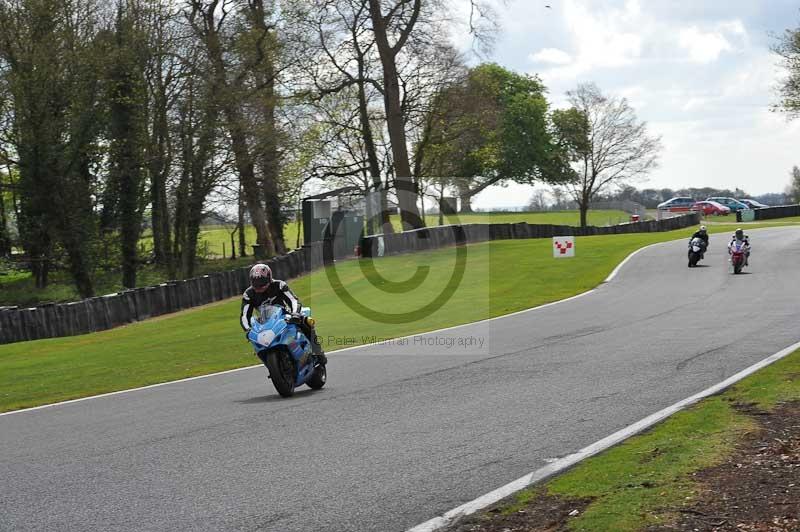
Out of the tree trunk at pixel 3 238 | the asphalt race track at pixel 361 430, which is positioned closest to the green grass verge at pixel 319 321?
the asphalt race track at pixel 361 430

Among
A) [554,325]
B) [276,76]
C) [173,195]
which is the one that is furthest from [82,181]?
[554,325]

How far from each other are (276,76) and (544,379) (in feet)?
127

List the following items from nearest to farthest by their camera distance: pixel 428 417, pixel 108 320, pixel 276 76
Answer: pixel 428 417 < pixel 108 320 < pixel 276 76

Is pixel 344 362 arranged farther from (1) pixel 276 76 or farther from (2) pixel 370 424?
(1) pixel 276 76

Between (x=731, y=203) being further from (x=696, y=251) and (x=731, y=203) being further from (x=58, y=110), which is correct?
(x=58, y=110)

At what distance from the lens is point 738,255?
30.2m

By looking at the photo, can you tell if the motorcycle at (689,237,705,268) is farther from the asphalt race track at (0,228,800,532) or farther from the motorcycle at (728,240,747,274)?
the asphalt race track at (0,228,800,532)

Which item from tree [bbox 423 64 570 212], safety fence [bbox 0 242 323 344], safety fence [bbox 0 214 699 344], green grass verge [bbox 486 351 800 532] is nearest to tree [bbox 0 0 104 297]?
safety fence [bbox 0 214 699 344]

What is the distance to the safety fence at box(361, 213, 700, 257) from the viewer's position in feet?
150

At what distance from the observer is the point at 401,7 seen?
4959 centimetres

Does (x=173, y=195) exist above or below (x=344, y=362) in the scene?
above

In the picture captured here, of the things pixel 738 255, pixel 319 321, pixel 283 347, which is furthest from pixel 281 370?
pixel 738 255

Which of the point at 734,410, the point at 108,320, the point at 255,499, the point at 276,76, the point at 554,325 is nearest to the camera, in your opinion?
the point at 255,499

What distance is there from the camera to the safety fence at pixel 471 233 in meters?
45.7
